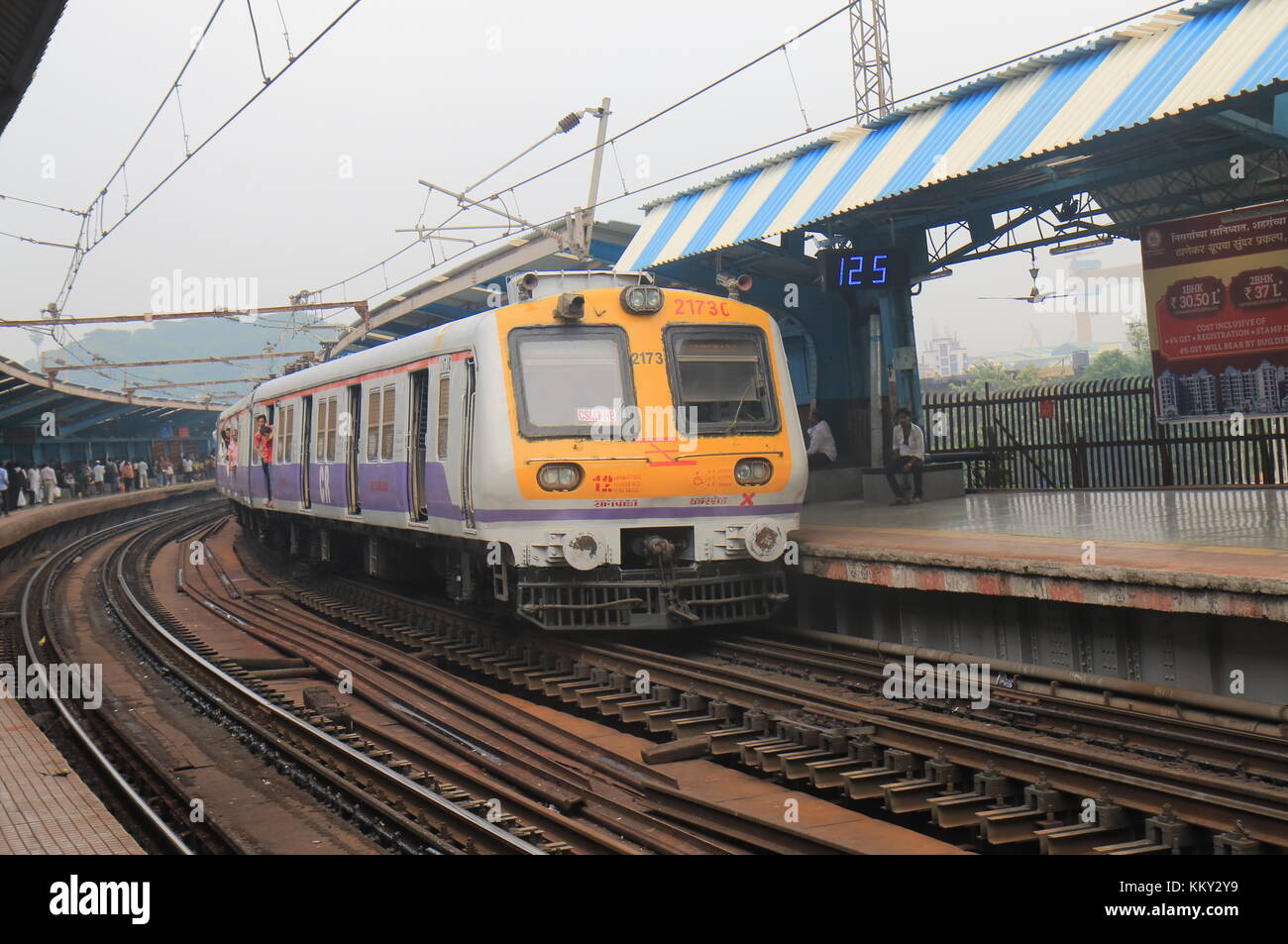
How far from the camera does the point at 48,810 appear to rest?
6789 millimetres

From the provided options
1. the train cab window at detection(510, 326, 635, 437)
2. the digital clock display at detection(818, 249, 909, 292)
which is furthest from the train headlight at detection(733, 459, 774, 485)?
the digital clock display at detection(818, 249, 909, 292)

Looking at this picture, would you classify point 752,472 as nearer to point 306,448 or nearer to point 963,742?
point 963,742

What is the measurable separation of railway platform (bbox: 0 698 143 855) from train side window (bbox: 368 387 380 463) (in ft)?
17.2

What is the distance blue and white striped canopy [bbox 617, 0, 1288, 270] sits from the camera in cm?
1044

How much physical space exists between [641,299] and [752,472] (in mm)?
1738

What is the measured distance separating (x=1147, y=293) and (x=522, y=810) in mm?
11206

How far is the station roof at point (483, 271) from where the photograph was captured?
2184 centimetres

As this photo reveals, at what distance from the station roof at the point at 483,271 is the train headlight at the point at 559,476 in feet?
34.5

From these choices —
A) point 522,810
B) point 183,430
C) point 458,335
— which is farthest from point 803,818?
point 183,430

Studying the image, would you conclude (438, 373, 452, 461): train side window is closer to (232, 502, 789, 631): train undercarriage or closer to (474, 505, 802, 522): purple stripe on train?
(232, 502, 789, 631): train undercarriage

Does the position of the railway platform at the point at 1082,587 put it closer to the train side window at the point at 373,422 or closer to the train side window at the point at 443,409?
the train side window at the point at 443,409

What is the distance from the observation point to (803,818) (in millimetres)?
6793

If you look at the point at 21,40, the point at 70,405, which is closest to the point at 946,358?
the point at 70,405

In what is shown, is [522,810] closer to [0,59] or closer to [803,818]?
[803,818]
